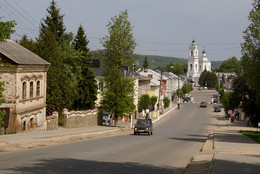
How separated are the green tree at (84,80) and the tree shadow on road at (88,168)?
138 feet

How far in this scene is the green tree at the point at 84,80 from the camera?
192 ft

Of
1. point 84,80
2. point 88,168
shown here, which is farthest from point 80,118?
point 88,168

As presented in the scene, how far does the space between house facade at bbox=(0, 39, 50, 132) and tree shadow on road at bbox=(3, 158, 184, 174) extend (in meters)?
11.6

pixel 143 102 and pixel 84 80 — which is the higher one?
pixel 84 80

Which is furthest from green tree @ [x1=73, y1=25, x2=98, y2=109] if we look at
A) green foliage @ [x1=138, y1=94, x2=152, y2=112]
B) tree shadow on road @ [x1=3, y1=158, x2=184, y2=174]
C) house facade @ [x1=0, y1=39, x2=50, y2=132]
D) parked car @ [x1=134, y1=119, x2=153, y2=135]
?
tree shadow on road @ [x1=3, y1=158, x2=184, y2=174]

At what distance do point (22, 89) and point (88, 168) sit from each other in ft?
58.9

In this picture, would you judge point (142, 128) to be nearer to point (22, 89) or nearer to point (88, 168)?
point (22, 89)

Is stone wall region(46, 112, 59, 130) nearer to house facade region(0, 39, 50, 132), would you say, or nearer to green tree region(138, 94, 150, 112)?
house facade region(0, 39, 50, 132)

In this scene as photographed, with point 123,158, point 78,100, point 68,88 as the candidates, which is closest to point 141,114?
point 78,100

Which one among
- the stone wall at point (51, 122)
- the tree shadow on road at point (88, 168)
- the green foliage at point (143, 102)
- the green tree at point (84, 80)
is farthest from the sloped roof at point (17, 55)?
the green foliage at point (143, 102)

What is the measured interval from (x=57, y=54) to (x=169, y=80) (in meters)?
96.9

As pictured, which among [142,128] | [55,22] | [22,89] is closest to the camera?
[22,89]

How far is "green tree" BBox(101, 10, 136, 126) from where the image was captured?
4481 centimetres

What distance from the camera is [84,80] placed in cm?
5897
